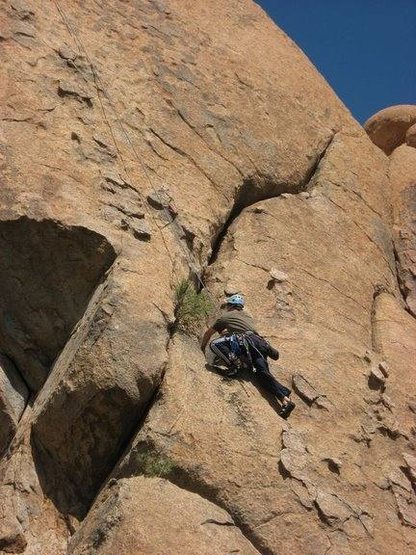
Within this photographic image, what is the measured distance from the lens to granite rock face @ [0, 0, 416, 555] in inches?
323

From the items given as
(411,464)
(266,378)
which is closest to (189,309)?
(266,378)

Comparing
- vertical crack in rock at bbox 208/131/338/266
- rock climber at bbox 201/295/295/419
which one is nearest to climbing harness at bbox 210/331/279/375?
rock climber at bbox 201/295/295/419

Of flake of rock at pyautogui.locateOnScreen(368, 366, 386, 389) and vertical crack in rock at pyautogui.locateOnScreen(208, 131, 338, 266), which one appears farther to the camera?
vertical crack in rock at pyautogui.locateOnScreen(208, 131, 338, 266)

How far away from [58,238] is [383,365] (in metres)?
A: 4.60

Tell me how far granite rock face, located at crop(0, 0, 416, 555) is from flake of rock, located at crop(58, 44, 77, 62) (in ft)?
0.16

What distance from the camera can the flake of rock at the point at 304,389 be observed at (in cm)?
980

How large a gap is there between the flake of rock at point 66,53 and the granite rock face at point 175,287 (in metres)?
0.05

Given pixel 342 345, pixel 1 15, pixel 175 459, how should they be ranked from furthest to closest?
pixel 1 15
pixel 342 345
pixel 175 459

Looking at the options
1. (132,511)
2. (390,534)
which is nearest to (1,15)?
(132,511)

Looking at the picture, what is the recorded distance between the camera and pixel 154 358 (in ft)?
28.4

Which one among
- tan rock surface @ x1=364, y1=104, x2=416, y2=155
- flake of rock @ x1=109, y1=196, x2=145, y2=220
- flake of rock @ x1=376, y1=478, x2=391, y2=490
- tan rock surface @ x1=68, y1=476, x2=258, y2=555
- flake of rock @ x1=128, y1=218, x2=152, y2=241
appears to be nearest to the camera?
tan rock surface @ x1=68, y1=476, x2=258, y2=555

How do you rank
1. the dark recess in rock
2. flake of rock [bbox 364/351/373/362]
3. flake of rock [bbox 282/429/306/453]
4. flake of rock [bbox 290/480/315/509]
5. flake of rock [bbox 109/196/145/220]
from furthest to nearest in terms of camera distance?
flake of rock [bbox 364/351/373/362] < flake of rock [bbox 109/196/145/220] < the dark recess in rock < flake of rock [bbox 282/429/306/453] < flake of rock [bbox 290/480/315/509]

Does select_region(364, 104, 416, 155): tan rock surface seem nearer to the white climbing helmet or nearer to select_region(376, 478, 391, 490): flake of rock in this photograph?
the white climbing helmet

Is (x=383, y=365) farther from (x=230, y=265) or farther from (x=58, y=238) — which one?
(x=58, y=238)
